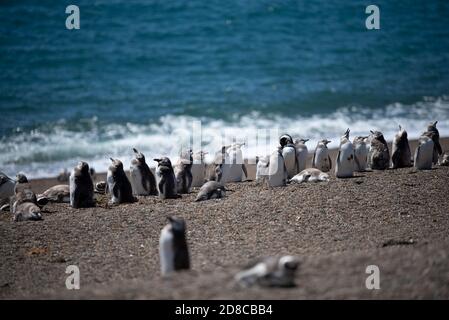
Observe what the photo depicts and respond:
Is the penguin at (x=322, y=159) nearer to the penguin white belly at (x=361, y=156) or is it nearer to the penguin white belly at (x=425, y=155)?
the penguin white belly at (x=361, y=156)

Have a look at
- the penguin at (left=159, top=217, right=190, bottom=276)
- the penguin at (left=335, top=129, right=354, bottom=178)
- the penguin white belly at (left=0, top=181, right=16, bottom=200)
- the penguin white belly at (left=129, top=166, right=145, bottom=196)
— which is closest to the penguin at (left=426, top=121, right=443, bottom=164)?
the penguin at (left=335, top=129, right=354, bottom=178)

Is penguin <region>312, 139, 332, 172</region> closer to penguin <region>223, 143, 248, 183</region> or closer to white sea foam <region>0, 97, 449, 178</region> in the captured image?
penguin <region>223, 143, 248, 183</region>

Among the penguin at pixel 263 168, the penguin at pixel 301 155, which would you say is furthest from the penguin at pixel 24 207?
the penguin at pixel 301 155

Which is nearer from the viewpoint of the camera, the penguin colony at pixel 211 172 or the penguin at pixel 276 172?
the penguin colony at pixel 211 172

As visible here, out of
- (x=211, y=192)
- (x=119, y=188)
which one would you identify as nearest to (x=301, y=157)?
(x=211, y=192)

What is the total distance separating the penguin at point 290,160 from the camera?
14.7 metres

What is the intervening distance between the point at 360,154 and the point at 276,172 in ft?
7.26

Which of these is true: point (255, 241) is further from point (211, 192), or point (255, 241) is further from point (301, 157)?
Answer: point (301, 157)

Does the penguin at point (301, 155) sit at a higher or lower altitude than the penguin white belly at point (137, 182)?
higher

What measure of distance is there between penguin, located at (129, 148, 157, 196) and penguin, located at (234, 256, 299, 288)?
6.64m

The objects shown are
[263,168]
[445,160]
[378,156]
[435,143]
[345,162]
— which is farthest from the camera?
[435,143]

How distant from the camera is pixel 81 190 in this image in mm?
13484

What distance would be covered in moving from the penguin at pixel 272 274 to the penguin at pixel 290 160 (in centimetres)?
704

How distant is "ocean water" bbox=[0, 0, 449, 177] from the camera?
22.7 m
